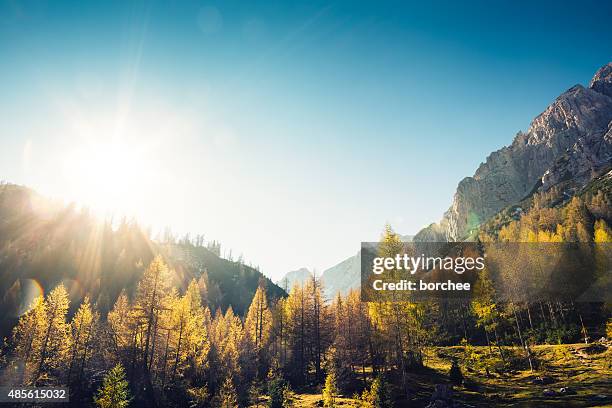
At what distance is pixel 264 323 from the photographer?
220 ft

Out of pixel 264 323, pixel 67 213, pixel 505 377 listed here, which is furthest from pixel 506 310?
pixel 67 213

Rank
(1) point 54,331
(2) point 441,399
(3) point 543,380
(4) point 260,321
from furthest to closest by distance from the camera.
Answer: (4) point 260,321 < (1) point 54,331 < (3) point 543,380 < (2) point 441,399

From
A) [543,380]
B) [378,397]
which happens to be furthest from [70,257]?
[543,380]

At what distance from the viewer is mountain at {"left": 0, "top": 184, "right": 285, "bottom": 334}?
119 meters

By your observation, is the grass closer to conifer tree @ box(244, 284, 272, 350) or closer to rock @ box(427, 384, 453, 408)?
rock @ box(427, 384, 453, 408)

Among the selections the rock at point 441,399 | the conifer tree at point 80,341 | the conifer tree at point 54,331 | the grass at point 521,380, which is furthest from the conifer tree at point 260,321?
the rock at point 441,399

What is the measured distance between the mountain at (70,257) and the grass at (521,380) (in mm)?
95626

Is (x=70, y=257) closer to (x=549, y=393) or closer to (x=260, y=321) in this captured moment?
(x=260, y=321)

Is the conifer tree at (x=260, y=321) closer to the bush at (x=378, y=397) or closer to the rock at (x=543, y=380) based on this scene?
the bush at (x=378, y=397)

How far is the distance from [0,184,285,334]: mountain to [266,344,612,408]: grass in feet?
314

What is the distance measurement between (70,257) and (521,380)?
548ft

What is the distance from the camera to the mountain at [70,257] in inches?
4673

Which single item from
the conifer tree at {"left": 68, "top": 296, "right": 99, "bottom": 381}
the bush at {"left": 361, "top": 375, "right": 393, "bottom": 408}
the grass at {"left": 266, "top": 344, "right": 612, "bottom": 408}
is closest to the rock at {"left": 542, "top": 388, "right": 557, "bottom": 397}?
the grass at {"left": 266, "top": 344, "right": 612, "bottom": 408}

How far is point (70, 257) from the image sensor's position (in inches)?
5522
